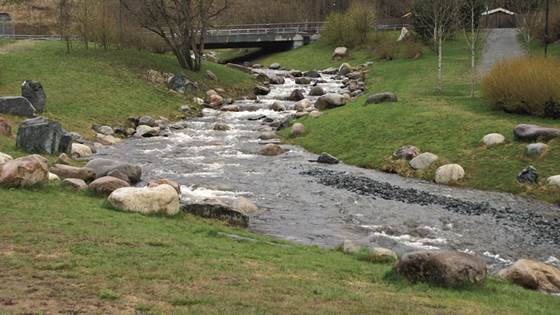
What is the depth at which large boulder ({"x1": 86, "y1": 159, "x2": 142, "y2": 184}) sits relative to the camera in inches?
909

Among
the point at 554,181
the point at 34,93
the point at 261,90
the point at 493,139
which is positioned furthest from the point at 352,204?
the point at 261,90

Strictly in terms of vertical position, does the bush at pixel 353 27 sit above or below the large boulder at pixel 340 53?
above

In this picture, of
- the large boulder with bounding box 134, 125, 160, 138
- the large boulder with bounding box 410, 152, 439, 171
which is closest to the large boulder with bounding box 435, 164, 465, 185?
the large boulder with bounding box 410, 152, 439, 171

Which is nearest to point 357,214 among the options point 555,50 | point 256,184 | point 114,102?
point 256,184

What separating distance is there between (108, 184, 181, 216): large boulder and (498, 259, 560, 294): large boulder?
30.9ft

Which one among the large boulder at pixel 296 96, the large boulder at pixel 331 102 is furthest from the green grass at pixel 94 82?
the large boulder at pixel 331 102

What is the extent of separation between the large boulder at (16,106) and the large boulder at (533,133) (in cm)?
2495

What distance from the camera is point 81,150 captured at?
29281 millimetres

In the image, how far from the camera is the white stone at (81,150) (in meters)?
28.8

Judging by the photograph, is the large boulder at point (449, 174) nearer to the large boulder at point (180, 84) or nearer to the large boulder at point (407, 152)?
the large boulder at point (407, 152)

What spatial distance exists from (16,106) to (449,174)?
22593mm

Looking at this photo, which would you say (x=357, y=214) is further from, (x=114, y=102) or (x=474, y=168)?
(x=114, y=102)

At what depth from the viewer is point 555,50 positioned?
5541 centimetres

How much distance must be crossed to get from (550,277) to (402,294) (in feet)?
16.1
